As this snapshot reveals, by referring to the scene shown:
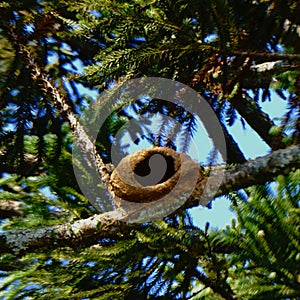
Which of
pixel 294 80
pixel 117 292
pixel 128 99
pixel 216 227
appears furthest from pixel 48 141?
pixel 294 80

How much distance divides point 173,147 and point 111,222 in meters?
0.49

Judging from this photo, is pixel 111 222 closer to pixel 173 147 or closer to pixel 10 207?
pixel 173 147

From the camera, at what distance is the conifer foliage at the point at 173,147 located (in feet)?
5.60

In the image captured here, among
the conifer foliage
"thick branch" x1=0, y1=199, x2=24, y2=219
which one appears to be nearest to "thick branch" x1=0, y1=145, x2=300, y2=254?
the conifer foliage

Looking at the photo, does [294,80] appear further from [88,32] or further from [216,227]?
[88,32]

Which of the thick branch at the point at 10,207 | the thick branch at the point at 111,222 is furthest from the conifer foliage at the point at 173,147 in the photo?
the thick branch at the point at 10,207

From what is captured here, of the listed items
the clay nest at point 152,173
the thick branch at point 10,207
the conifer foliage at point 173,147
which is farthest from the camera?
the thick branch at point 10,207

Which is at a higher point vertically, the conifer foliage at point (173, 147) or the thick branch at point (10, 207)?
the thick branch at point (10, 207)

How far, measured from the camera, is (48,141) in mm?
3035

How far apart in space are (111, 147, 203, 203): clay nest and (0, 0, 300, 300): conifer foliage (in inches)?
3.9

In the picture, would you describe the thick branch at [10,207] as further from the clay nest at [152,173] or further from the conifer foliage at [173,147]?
the clay nest at [152,173]

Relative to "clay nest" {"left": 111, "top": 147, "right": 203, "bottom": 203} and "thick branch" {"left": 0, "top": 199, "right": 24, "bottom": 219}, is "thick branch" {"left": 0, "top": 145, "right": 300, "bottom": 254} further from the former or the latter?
"thick branch" {"left": 0, "top": 199, "right": 24, "bottom": 219}

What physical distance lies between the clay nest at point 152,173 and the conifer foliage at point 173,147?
10 cm

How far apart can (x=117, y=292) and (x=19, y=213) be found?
6.72 feet
